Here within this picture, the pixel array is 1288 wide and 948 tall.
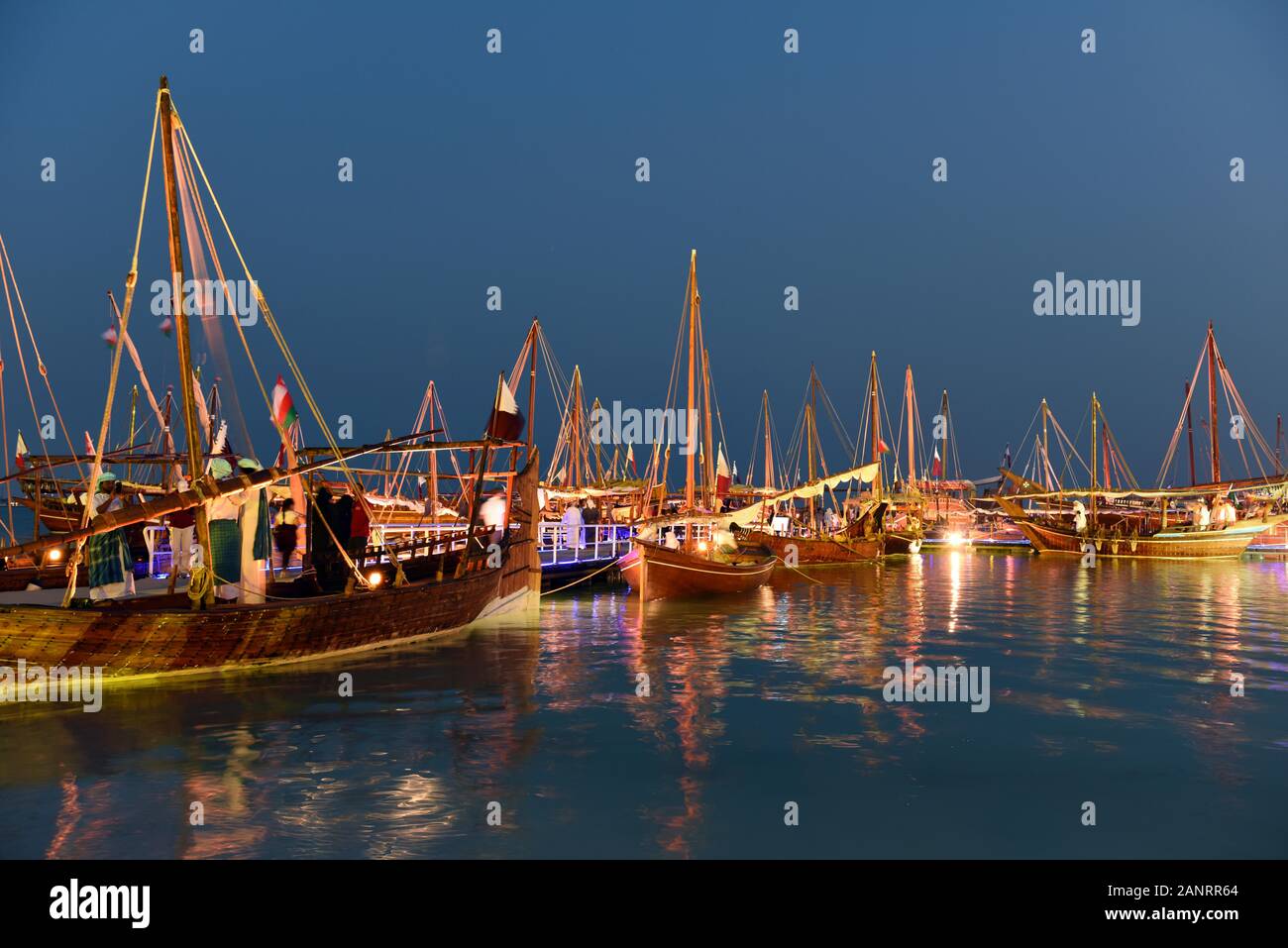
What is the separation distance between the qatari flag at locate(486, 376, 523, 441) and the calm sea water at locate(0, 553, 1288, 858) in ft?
22.0

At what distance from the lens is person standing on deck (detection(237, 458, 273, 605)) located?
50.4 ft

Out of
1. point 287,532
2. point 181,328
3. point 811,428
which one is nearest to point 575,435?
point 811,428

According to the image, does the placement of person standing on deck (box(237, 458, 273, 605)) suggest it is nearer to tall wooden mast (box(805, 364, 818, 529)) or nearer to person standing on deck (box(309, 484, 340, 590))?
person standing on deck (box(309, 484, 340, 590))

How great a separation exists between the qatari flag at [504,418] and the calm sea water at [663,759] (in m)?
6.71

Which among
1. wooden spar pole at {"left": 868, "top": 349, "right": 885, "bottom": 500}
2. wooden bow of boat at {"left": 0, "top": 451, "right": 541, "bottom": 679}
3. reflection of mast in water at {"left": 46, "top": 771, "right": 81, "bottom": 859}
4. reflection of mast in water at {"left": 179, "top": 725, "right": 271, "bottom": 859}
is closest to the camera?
reflection of mast in water at {"left": 46, "top": 771, "right": 81, "bottom": 859}

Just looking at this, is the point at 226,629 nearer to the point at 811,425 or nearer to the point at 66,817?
the point at 66,817

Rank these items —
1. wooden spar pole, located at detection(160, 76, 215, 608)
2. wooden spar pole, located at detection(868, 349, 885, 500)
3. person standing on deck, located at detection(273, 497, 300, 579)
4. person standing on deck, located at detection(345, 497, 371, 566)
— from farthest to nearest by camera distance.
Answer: wooden spar pole, located at detection(868, 349, 885, 500), person standing on deck, located at detection(273, 497, 300, 579), person standing on deck, located at detection(345, 497, 371, 566), wooden spar pole, located at detection(160, 76, 215, 608)

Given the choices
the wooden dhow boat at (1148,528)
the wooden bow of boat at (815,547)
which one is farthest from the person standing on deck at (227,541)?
the wooden dhow boat at (1148,528)

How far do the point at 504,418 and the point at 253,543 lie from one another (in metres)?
10.5

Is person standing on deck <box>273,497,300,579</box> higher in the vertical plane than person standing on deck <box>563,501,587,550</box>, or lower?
higher

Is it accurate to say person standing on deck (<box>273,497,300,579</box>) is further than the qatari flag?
No

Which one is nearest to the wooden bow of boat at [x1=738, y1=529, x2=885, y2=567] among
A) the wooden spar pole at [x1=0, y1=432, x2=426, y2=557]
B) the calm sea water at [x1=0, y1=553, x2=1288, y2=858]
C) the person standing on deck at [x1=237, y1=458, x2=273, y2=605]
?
the calm sea water at [x1=0, y1=553, x2=1288, y2=858]

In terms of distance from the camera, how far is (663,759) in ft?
35.6
